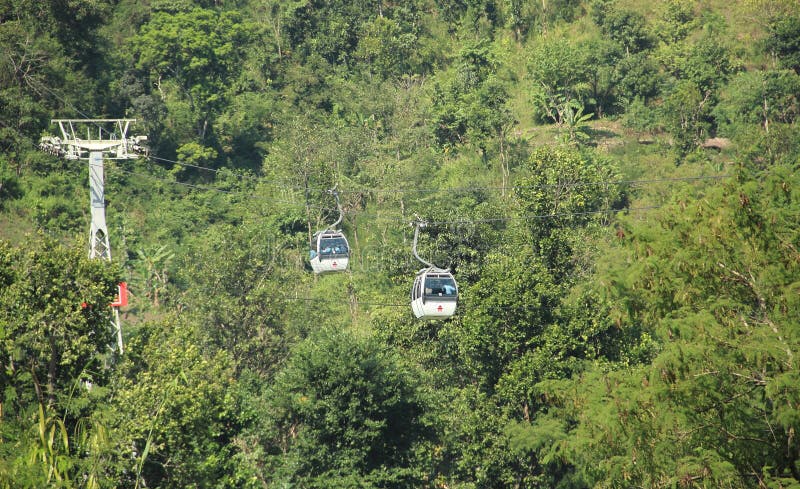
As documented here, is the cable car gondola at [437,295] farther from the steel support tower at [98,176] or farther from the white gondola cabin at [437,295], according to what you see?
the steel support tower at [98,176]

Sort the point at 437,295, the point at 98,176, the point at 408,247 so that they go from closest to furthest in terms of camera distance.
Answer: the point at 98,176, the point at 437,295, the point at 408,247

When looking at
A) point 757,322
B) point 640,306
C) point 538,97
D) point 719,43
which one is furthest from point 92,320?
point 719,43

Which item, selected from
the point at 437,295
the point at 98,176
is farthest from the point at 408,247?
the point at 98,176

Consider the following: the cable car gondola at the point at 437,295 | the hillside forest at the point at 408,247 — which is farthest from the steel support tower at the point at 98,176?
the cable car gondola at the point at 437,295

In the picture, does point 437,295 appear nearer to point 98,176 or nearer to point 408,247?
point 98,176

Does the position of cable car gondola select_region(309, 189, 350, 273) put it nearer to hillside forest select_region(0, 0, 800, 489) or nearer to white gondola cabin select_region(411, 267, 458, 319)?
hillside forest select_region(0, 0, 800, 489)

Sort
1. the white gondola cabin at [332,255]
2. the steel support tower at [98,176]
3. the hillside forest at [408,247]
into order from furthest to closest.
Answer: the white gondola cabin at [332,255] → the steel support tower at [98,176] → the hillside forest at [408,247]
